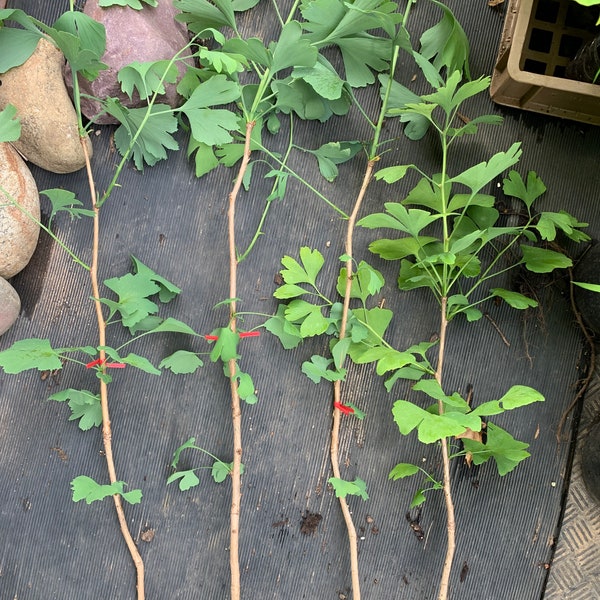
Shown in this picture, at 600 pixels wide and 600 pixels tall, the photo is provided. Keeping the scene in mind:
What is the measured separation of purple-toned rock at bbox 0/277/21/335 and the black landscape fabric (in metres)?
0.03

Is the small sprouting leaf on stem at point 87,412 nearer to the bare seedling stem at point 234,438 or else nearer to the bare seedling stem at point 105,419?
the bare seedling stem at point 105,419

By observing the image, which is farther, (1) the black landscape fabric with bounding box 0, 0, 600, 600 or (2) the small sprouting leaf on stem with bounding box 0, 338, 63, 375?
(1) the black landscape fabric with bounding box 0, 0, 600, 600

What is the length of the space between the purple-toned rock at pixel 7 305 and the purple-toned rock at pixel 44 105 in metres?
0.25

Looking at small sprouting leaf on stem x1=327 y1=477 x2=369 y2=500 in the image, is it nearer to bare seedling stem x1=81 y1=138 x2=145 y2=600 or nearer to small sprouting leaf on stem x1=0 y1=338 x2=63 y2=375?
bare seedling stem x1=81 y1=138 x2=145 y2=600

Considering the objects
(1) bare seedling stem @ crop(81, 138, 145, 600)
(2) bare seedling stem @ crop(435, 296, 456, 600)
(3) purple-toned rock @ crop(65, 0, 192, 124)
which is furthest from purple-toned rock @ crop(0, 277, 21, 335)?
(2) bare seedling stem @ crop(435, 296, 456, 600)

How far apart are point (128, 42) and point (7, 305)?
1.74 feet

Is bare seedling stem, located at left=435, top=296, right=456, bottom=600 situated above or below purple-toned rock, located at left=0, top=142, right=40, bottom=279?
below

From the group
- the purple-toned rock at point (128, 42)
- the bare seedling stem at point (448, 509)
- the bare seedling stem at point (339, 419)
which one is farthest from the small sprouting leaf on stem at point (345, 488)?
the purple-toned rock at point (128, 42)

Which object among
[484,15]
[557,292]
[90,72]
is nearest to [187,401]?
[90,72]

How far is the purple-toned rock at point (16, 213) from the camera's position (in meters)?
1.03

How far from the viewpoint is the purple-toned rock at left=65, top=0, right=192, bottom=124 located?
1.04 meters

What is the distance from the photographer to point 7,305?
3.44ft

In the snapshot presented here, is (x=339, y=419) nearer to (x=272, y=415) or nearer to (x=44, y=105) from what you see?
(x=272, y=415)

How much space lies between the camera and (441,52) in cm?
106
